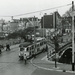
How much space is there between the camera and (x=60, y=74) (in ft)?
57.5

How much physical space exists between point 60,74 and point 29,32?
232 feet

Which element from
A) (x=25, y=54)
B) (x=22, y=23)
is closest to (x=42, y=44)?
(x=25, y=54)

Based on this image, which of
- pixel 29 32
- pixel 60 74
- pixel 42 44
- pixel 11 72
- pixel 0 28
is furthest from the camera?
pixel 0 28

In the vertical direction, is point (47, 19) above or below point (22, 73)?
above

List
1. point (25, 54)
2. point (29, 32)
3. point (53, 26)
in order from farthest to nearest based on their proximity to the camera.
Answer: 1. point (53, 26)
2. point (29, 32)
3. point (25, 54)

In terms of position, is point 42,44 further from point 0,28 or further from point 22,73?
point 0,28

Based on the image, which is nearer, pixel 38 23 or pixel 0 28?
pixel 38 23

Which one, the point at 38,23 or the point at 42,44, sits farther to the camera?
the point at 38,23

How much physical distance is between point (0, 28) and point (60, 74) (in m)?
170

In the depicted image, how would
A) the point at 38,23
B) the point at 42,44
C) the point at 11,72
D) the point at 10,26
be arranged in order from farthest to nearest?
the point at 10,26 < the point at 38,23 < the point at 42,44 < the point at 11,72

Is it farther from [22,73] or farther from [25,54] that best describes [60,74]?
[25,54]

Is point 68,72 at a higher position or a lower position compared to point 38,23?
lower

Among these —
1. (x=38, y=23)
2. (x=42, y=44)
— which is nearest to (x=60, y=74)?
(x=42, y=44)

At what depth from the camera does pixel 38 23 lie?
12862 centimetres
